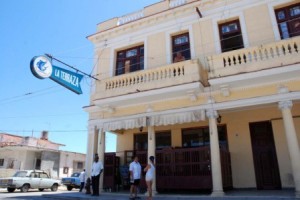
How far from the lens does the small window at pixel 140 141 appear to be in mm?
14969

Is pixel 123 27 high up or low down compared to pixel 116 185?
up

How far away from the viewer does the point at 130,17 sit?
14789 mm

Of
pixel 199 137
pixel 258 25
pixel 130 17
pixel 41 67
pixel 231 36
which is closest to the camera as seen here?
pixel 41 67

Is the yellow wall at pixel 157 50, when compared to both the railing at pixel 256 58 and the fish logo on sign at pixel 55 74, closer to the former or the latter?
the railing at pixel 256 58

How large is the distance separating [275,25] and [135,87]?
659 cm

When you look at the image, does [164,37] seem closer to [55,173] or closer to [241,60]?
[241,60]

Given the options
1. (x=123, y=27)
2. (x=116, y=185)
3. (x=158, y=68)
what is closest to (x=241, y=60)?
(x=158, y=68)

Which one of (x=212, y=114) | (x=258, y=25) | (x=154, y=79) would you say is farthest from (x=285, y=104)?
(x=154, y=79)

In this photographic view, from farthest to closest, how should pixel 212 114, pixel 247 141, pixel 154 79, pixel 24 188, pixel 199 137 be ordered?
pixel 24 188, pixel 199 137, pixel 247 141, pixel 154 79, pixel 212 114

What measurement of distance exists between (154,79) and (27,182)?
45.4 feet

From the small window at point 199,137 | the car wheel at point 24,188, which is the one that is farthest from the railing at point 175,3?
the car wheel at point 24,188

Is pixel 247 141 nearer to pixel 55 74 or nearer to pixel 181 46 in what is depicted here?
pixel 181 46

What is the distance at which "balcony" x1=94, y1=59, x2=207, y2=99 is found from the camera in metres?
11.0

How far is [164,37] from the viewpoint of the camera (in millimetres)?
13422
